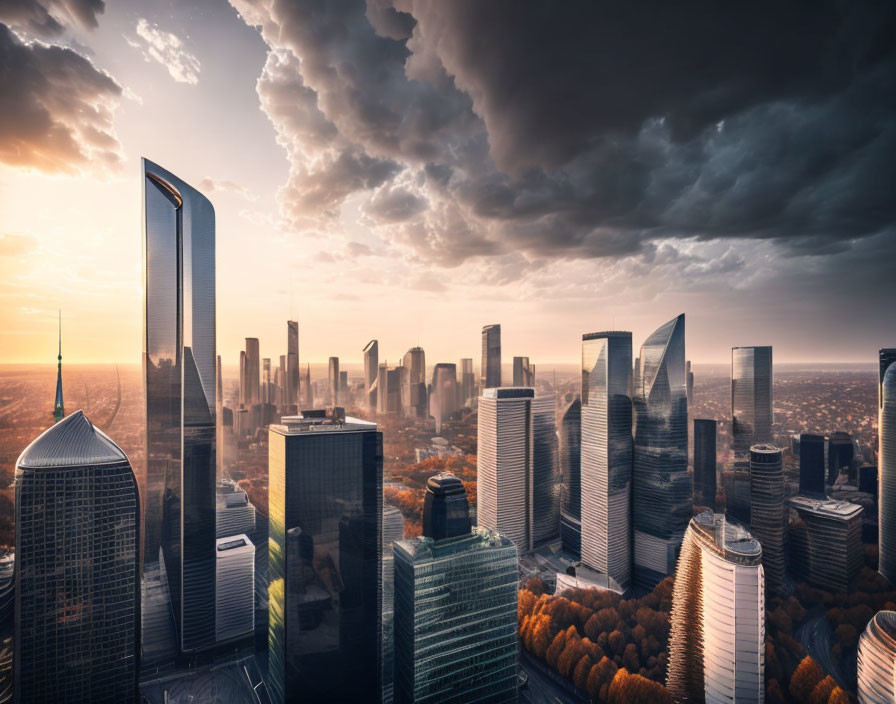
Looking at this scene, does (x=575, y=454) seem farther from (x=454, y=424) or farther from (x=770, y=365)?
(x=454, y=424)

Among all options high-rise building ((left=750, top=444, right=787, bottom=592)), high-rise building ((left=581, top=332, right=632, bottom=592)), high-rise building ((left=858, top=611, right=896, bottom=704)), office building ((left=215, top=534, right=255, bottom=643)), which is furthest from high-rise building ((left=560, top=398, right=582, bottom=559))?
office building ((left=215, top=534, right=255, bottom=643))

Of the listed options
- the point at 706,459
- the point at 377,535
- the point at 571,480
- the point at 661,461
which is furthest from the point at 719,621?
the point at 706,459

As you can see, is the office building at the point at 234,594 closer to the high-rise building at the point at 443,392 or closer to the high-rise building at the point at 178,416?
the high-rise building at the point at 178,416

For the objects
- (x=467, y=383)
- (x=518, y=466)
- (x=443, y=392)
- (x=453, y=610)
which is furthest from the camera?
(x=467, y=383)

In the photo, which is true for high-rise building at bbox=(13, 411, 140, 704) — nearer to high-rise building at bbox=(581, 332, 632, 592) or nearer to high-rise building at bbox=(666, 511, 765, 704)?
high-rise building at bbox=(666, 511, 765, 704)

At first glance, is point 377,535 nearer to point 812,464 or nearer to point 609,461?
point 609,461

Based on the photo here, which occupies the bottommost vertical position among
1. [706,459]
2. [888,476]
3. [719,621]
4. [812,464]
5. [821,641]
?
[821,641]

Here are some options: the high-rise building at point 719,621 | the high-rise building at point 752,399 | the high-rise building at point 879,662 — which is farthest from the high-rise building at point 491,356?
the high-rise building at point 879,662
